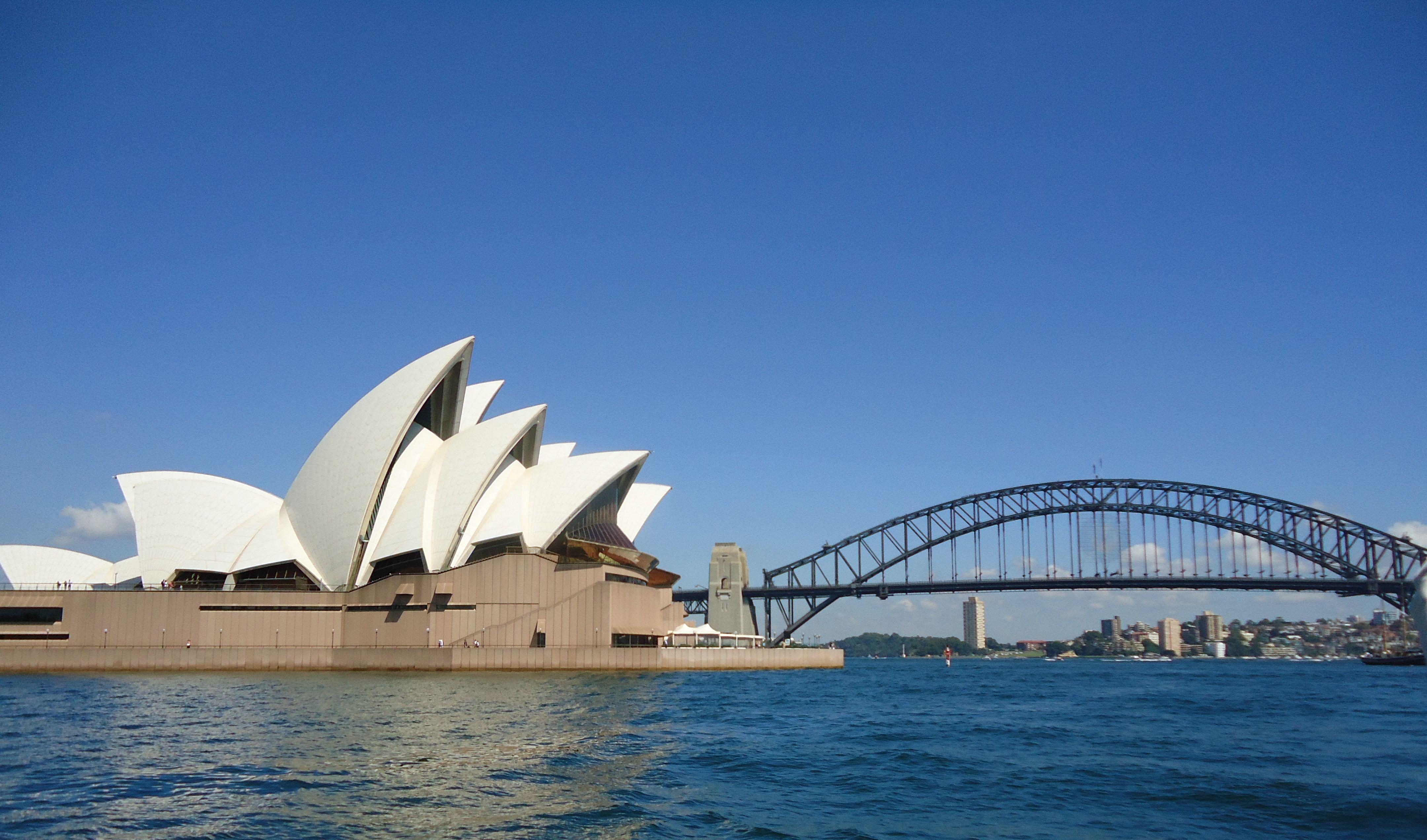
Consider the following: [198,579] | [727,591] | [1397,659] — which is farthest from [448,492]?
[1397,659]

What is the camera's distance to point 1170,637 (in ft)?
531

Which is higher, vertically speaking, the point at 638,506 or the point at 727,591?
the point at 638,506

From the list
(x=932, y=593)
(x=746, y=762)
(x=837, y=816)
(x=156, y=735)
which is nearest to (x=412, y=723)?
(x=156, y=735)

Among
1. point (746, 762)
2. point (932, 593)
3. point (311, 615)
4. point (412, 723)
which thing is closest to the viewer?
point (746, 762)

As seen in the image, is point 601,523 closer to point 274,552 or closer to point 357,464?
point 357,464

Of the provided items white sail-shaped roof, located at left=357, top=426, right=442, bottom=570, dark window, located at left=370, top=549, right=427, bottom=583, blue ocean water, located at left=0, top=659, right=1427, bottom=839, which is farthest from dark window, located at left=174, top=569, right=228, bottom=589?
blue ocean water, located at left=0, top=659, right=1427, bottom=839

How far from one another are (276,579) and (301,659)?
18.0 ft

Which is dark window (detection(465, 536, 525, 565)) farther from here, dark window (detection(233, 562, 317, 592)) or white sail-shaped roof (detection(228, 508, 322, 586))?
dark window (detection(233, 562, 317, 592))

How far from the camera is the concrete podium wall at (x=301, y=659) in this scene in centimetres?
4862

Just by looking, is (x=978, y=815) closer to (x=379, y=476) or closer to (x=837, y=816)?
(x=837, y=816)

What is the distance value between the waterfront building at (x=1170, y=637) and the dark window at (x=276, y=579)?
144 metres

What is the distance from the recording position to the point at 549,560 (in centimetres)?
5147

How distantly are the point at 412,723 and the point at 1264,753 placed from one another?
19310mm

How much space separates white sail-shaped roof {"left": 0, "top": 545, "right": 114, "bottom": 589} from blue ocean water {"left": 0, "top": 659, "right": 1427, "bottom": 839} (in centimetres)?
2600
